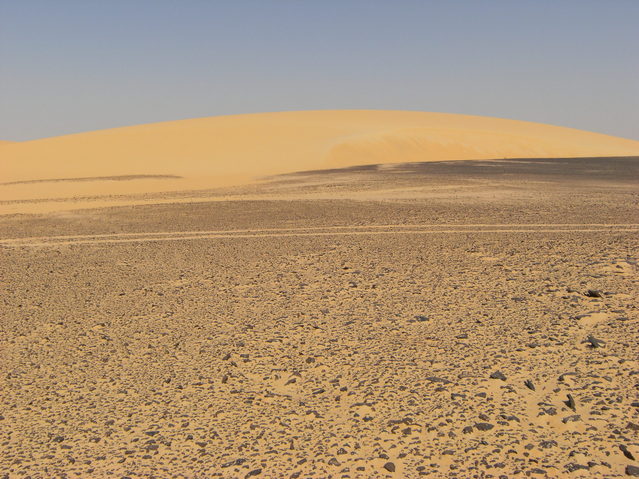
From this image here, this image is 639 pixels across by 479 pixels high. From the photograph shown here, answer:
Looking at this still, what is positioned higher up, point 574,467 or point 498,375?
point 498,375

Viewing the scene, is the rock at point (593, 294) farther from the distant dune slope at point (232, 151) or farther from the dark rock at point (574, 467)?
the distant dune slope at point (232, 151)

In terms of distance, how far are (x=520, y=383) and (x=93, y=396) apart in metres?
2.83

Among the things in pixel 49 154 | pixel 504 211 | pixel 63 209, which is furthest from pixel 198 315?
pixel 49 154

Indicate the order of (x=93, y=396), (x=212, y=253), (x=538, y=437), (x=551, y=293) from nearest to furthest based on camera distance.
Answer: (x=538, y=437) → (x=93, y=396) → (x=551, y=293) → (x=212, y=253)

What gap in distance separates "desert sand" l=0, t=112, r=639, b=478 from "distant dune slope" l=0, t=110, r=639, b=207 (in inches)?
639

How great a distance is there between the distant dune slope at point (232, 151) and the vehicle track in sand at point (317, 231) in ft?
45.5

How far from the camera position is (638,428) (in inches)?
158

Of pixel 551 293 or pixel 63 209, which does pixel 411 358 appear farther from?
pixel 63 209

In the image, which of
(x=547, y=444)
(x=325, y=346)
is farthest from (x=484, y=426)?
(x=325, y=346)

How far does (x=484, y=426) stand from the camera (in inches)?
160

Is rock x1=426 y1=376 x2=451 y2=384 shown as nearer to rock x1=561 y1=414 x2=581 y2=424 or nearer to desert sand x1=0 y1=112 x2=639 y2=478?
desert sand x1=0 y1=112 x2=639 y2=478

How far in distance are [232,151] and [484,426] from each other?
1736 inches

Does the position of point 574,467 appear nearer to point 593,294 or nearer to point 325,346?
point 325,346

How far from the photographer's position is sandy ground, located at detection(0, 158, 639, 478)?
384 centimetres
